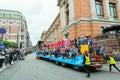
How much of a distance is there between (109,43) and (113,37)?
1.18 metres

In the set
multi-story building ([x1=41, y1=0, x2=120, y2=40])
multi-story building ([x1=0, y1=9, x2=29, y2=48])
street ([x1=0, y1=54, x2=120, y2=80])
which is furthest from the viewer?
multi-story building ([x1=0, y1=9, x2=29, y2=48])

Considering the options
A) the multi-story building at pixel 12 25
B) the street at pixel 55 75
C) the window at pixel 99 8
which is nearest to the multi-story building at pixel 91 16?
the window at pixel 99 8

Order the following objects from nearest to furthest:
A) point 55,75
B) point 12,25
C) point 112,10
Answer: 1. point 55,75
2. point 112,10
3. point 12,25

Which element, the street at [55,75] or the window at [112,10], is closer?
the street at [55,75]

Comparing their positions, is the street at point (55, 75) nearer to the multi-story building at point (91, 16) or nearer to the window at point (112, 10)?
the multi-story building at point (91, 16)

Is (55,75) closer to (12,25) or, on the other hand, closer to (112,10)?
(112,10)

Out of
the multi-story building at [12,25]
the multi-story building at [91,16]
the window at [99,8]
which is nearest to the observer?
the multi-story building at [91,16]

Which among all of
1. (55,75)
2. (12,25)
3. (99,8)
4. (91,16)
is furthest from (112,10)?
(12,25)

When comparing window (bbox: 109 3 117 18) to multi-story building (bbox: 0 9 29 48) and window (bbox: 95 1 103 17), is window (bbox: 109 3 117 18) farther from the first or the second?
multi-story building (bbox: 0 9 29 48)

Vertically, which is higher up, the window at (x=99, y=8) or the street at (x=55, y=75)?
the window at (x=99, y=8)

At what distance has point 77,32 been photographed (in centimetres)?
3603

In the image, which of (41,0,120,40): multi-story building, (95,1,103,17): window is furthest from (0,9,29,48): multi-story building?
(95,1,103,17): window

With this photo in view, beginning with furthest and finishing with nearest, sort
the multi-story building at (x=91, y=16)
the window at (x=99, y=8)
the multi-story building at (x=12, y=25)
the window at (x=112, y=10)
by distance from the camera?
1. the multi-story building at (x=12, y=25)
2. the window at (x=112, y=10)
3. the window at (x=99, y=8)
4. the multi-story building at (x=91, y=16)

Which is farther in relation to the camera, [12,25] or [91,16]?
[12,25]
